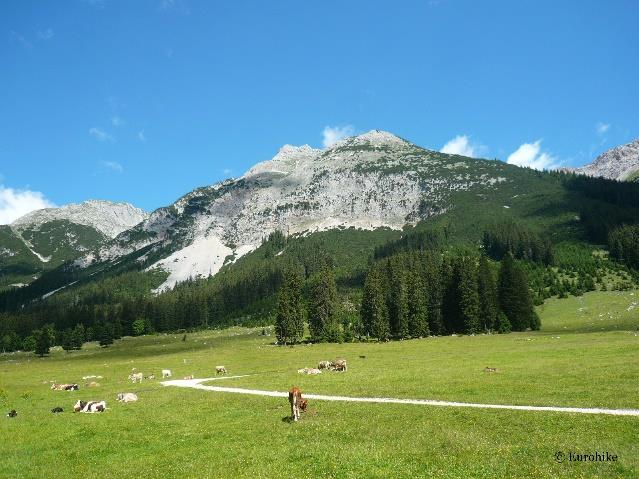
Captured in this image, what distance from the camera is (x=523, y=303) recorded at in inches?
4624

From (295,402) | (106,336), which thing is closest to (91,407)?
(295,402)

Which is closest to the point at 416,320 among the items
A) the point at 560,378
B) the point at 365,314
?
the point at 365,314

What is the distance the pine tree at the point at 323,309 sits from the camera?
12412 centimetres

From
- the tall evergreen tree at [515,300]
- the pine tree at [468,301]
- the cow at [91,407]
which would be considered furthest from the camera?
the tall evergreen tree at [515,300]

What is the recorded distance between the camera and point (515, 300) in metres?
118

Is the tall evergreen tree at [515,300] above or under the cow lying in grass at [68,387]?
above

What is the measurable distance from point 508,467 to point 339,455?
6.86 metres

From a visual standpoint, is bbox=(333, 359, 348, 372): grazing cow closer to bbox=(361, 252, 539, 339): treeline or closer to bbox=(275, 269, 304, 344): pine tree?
bbox=(361, 252, 539, 339): treeline

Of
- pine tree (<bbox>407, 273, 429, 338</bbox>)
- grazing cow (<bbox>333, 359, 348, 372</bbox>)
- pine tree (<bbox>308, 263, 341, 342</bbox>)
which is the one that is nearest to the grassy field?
grazing cow (<bbox>333, 359, 348, 372</bbox>)

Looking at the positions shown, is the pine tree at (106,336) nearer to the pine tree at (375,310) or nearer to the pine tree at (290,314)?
the pine tree at (290,314)

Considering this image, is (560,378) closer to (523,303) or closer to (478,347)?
(478,347)

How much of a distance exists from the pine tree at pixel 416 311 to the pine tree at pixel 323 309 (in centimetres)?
2091

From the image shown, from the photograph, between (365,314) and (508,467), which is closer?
(508,467)

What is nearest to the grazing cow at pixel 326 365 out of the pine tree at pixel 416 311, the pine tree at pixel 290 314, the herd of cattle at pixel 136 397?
the herd of cattle at pixel 136 397
